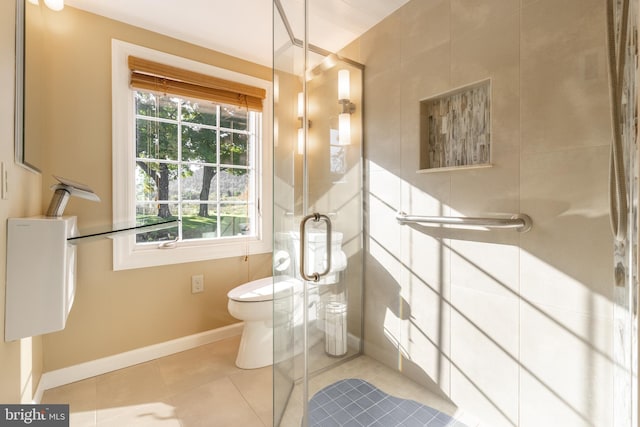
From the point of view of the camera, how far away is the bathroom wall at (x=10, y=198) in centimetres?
111

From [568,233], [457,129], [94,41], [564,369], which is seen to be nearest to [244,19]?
[94,41]

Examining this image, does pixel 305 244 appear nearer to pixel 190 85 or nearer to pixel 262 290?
pixel 262 290

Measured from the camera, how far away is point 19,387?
130cm

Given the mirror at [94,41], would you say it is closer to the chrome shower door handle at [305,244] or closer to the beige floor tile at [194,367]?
the chrome shower door handle at [305,244]

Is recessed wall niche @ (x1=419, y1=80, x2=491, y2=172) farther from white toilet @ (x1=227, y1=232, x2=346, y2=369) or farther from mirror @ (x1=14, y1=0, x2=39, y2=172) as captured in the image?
mirror @ (x1=14, y1=0, x2=39, y2=172)

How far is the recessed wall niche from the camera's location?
1.24 m

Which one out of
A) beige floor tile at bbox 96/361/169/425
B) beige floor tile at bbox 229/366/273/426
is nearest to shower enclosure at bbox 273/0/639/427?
beige floor tile at bbox 229/366/273/426

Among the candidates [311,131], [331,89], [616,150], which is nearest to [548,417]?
[616,150]

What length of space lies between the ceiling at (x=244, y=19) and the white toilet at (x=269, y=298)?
3.41ft

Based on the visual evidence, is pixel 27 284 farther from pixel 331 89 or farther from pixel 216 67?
pixel 216 67

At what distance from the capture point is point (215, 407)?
1.58 metres

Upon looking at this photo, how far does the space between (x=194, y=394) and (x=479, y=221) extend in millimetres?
1778

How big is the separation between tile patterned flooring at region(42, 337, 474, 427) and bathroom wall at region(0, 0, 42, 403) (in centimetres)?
33

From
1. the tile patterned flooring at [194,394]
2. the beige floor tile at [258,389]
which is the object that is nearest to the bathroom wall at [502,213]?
the tile patterned flooring at [194,394]
